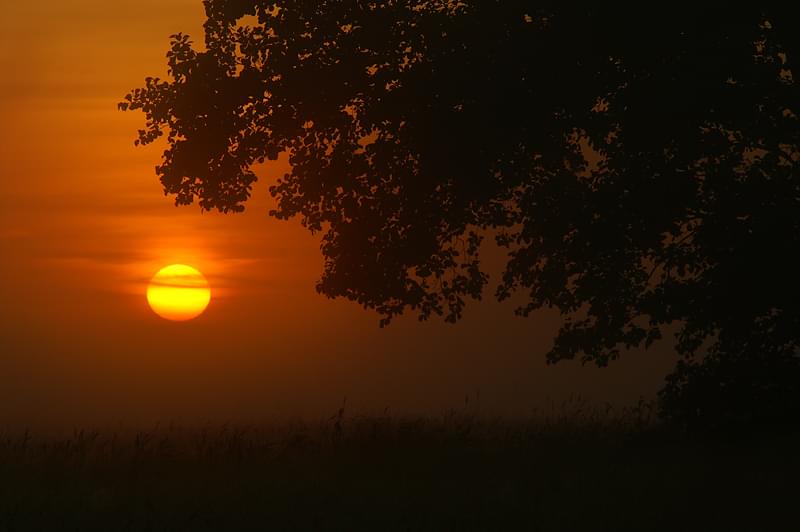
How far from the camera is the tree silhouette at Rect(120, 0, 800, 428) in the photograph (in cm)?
1664

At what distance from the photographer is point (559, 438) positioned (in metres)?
16.7

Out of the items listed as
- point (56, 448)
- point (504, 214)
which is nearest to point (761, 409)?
point (504, 214)

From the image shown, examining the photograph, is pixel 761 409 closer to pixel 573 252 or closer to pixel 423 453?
pixel 573 252

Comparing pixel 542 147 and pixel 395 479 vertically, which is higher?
pixel 542 147

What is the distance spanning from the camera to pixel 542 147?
1731 centimetres

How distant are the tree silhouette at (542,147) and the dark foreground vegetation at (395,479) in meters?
2.36

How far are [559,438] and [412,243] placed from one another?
4040mm

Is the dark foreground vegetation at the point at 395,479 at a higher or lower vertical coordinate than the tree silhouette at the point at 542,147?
lower

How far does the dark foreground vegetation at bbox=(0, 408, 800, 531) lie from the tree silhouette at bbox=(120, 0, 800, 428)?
236 centimetres

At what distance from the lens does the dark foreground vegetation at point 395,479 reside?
10.7 meters

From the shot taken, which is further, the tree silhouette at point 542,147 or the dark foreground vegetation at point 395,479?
the tree silhouette at point 542,147

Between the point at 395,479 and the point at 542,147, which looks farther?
the point at 542,147

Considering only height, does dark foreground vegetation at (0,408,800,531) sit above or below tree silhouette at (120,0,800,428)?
below

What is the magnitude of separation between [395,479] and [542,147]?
21.1 ft
